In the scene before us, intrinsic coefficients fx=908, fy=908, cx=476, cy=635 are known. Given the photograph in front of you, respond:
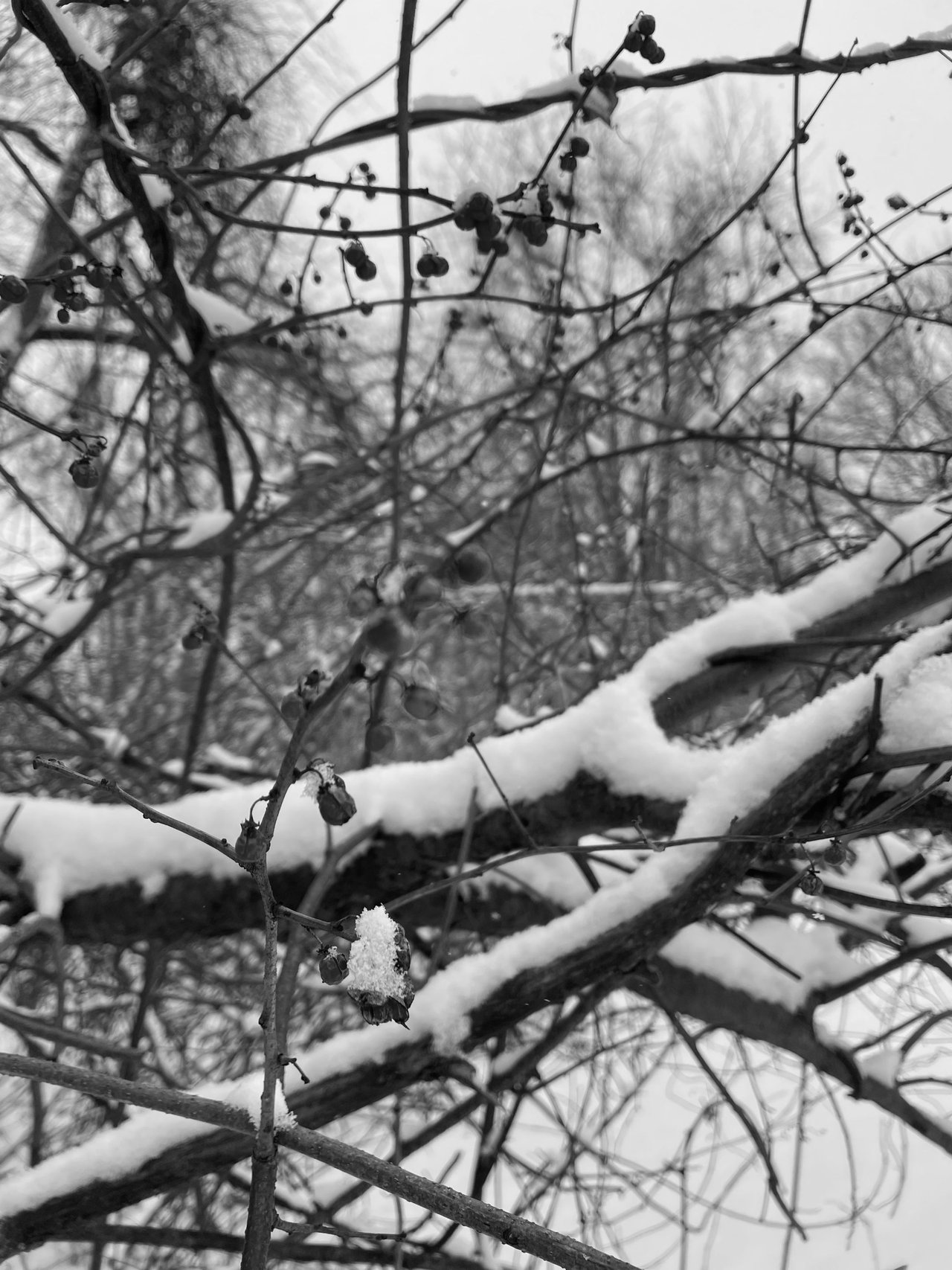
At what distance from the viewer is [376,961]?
0.52m

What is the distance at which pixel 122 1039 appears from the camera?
2.97 metres

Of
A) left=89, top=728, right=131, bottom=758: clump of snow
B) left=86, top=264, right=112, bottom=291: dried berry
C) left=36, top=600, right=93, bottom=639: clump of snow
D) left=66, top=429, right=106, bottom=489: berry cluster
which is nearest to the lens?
left=66, top=429, right=106, bottom=489: berry cluster

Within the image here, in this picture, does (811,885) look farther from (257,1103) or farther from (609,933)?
(257,1103)

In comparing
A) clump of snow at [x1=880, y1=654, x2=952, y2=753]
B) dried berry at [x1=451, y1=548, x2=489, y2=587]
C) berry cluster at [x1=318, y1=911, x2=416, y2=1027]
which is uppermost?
clump of snow at [x1=880, y1=654, x2=952, y2=753]

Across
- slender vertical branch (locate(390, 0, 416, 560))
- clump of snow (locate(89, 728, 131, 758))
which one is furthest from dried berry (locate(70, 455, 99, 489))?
clump of snow (locate(89, 728, 131, 758))

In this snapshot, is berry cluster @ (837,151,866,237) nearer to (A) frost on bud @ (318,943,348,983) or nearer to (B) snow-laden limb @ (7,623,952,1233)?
(B) snow-laden limb @ (7,623,952,1233)

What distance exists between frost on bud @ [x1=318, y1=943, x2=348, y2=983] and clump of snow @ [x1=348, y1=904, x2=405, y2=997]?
12 centimetres

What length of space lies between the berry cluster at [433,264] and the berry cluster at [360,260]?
0.08m

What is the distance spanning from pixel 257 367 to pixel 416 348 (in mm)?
1594

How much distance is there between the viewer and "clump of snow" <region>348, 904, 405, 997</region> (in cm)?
51

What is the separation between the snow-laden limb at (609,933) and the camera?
1076mm

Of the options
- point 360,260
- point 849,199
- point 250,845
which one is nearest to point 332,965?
point 250,845

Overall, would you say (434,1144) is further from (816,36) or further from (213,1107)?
(816,36)

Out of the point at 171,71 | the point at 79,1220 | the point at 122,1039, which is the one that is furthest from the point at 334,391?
the point at 79,1220
